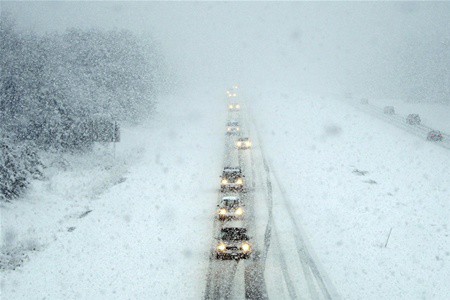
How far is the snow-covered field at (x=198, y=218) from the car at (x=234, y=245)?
3.46 feet

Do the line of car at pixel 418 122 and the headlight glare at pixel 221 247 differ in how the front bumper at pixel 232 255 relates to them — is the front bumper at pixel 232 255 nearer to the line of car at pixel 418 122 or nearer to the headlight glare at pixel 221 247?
the headlight glare at pixel 221 247

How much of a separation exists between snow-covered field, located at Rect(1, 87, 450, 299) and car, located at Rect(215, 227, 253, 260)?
1.05 m

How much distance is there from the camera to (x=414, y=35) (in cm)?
8394

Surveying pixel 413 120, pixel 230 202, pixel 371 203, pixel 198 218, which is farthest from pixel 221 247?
pixel 413 120

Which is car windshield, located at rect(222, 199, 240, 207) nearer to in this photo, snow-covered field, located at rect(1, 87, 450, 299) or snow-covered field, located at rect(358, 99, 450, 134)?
snow-covered field, located at rect(1, 87, 450, 299)

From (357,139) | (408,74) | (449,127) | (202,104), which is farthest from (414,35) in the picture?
(357,139)

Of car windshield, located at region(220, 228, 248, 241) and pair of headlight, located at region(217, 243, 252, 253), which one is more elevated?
car windshield, located at region(220, 228, 248, 241)

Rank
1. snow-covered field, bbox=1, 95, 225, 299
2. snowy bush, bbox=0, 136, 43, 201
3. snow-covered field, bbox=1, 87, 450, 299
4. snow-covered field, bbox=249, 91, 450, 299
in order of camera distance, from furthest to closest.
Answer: snowy bush, bbox=0, 136, 43, 201 < snow-covered field, bbox=249, 91, 450, 299 < snow-covered field, bbox=1, 87, 450, 299 < snow-covered field, bbox=1, 95, 225, 299

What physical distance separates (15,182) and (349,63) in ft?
473

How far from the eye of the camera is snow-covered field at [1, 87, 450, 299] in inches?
576

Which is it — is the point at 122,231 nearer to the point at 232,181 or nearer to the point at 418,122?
the point at 232,181

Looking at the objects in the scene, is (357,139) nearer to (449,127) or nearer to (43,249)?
(449,127)

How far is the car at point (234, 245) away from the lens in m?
15.6

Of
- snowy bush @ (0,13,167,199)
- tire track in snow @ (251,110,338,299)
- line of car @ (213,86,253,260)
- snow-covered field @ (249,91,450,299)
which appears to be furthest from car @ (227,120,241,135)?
tire track in snow @ (251,110,338,299)
